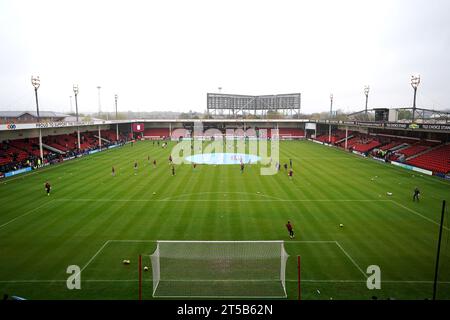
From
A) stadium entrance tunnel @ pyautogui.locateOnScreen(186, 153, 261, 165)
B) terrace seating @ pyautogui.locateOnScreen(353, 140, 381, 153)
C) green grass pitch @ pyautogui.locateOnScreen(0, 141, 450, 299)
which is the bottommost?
green grass pitch @ pyautogui.locateOnScreen(0, 141, 450, 299)

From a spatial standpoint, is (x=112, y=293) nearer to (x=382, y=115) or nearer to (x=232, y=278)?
(x=232, y=278)

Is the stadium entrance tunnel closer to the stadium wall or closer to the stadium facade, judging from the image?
the stadium facade

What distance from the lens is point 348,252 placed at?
1742 centimetres

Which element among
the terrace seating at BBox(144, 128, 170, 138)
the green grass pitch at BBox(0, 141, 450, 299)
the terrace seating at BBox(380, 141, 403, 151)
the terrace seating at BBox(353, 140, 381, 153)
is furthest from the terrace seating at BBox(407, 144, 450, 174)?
the terrace seating at BBox(144, 128, 170, 138)

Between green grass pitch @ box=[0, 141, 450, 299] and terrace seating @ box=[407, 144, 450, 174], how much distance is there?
Result: 10.0ft

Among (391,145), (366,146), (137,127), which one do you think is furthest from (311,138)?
(137,127)

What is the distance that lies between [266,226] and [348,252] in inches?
207

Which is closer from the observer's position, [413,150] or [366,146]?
[413,150]

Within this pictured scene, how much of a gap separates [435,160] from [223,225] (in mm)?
33834

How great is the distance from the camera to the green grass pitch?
14516 mm

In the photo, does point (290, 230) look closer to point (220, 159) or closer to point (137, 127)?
point (220, 159)

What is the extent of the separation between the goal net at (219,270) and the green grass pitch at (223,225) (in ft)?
2.33

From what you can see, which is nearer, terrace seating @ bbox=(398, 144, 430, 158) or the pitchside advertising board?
terrace seating @ bbox=(398, 144, 430, 158)

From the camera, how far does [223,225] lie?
21.0 meters
